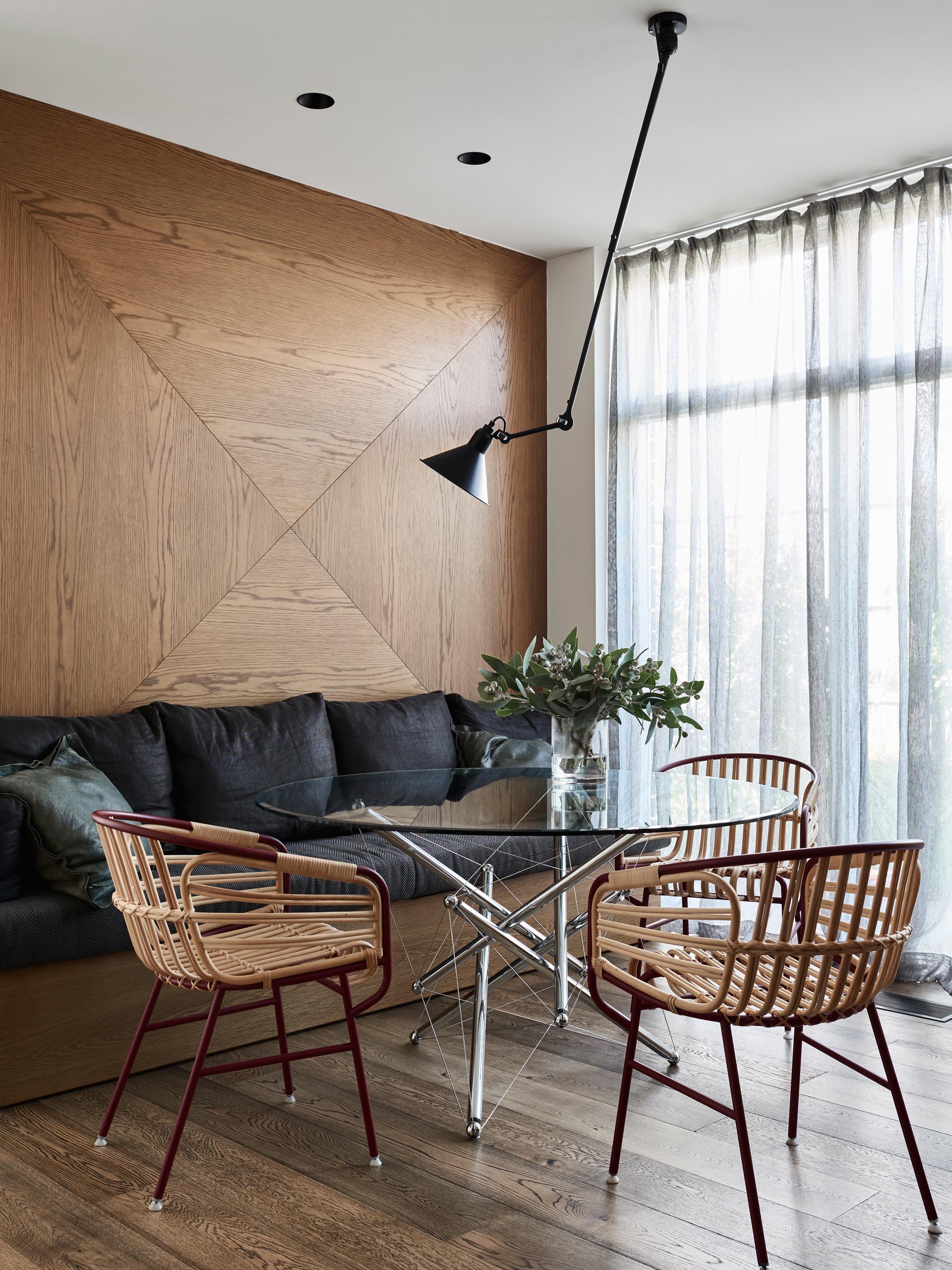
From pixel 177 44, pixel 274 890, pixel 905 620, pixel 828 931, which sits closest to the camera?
pixel 828 931

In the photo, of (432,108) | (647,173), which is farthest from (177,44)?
(647,173)

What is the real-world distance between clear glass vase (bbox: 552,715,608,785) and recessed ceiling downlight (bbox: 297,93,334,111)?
205 centimetres

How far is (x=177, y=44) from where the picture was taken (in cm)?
330

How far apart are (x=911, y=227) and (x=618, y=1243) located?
3468 millimetres

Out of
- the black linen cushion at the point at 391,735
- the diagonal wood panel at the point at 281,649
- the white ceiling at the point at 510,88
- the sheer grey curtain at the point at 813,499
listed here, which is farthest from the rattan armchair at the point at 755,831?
the white ceiling at the point at 510,88

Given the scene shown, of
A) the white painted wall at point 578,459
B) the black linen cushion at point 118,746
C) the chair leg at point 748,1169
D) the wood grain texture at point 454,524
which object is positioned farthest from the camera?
the white painted wall at point 578,459

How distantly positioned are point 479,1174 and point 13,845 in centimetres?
139

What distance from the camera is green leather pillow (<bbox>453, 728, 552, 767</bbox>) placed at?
389 centimetres

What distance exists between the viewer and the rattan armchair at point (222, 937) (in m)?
2.39

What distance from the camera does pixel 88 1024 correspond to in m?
2.98

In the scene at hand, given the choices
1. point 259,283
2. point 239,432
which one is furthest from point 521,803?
point 259,283

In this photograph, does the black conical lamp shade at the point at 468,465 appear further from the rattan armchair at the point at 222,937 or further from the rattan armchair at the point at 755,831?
the rattan armchair at the point at 222,937

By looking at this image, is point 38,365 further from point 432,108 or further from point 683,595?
point 683,595

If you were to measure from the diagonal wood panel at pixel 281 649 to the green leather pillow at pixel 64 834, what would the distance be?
0.81m
